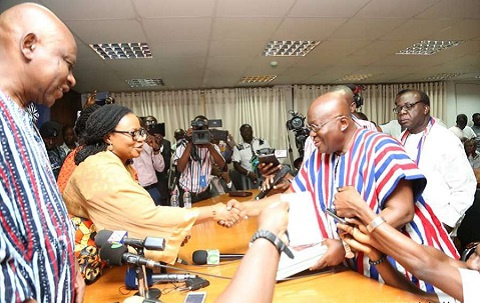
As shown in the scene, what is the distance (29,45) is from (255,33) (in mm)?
3846

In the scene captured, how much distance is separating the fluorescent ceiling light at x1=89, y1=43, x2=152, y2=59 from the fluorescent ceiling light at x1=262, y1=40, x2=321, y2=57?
1925 millimetres

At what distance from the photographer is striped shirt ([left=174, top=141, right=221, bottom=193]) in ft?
12.2

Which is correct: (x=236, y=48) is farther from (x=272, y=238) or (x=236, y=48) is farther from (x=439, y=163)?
(x=272, y=238)

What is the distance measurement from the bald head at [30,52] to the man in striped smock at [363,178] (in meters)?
1.17

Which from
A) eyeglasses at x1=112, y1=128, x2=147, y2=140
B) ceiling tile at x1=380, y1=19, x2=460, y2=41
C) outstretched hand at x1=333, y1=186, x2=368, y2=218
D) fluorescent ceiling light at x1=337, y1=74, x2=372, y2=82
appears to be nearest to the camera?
outstretched hand at x1=333, y1=186, x2=368, y2=218

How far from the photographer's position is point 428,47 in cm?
575

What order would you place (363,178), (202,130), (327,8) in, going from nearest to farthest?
(363,178) → (202,130) → (327,8)

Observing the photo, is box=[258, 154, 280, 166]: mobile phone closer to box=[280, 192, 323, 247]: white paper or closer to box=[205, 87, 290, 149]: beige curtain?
box=[280, 192, 323, 247]: white paper

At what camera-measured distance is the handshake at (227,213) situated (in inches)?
69.6

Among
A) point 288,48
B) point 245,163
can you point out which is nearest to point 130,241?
point 288,48

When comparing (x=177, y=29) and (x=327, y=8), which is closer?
(x=327, y=8)

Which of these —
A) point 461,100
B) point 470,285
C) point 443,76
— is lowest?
point 470,285

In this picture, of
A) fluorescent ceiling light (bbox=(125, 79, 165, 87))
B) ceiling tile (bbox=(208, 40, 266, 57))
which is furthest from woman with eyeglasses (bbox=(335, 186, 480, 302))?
fluorescent ceiling light (bbox=(125, 79, 165, 87))

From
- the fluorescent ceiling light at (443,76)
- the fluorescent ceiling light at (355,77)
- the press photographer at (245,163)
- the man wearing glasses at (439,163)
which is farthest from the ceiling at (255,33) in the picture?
the man wearing glasses at (439,163)
